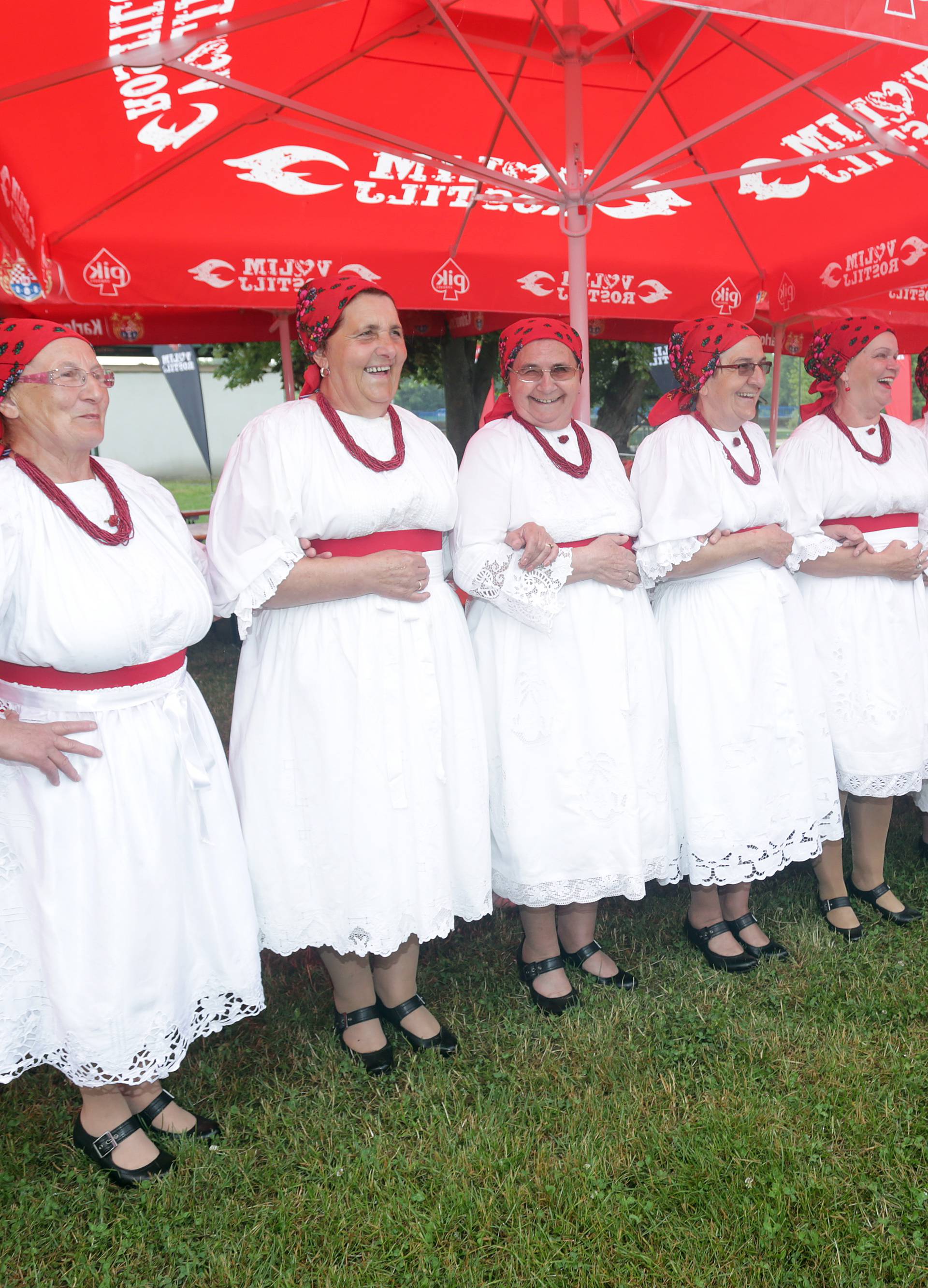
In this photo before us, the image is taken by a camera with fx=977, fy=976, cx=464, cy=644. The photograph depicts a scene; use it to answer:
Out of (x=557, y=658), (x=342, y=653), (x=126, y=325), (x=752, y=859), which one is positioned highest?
(x=126, y=325)

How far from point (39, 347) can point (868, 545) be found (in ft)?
9.38

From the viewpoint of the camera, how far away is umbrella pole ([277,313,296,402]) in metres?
6.99

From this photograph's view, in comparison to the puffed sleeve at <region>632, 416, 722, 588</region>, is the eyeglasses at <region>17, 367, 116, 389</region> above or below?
above

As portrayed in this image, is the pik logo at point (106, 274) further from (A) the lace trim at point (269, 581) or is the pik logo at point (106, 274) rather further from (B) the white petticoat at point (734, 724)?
(B) the white petticoat at point (734, 724)

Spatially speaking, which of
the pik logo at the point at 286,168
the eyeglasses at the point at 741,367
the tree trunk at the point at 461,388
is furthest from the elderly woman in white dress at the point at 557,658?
the tree trunk at the point at 461,388

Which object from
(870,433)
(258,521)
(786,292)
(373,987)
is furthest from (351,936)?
(786,292)

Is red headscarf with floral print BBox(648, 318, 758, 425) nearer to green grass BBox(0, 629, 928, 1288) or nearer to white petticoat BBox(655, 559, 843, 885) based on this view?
white petticoat BBox(655, 559, 843, 885)

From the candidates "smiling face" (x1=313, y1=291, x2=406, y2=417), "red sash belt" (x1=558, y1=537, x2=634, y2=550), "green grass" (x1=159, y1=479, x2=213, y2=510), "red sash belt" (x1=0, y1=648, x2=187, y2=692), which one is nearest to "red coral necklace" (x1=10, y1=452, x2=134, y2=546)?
"red sash belt" (x1=0, y1=648, x2=187, y2=692)

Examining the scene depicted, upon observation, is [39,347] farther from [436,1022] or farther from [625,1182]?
[625,1182]

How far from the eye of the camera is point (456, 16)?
13.3 feet

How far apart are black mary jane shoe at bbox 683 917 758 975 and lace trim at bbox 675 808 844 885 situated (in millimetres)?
212

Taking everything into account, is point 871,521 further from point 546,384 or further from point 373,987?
point 373,987

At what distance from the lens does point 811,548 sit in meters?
3.60

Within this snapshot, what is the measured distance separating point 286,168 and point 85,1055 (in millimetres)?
4057
